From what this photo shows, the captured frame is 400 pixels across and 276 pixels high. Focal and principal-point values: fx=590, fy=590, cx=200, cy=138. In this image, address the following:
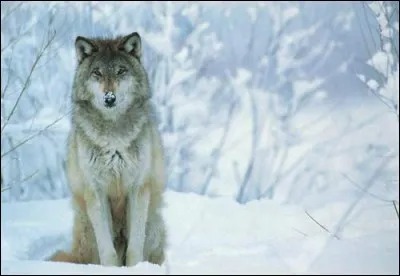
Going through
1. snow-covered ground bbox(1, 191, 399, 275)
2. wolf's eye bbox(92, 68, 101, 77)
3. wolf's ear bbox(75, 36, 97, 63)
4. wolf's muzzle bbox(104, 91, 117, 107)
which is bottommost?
snow-covered ground bbox(1, 191, 399, 275)

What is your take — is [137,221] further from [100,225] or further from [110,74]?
[110,74]

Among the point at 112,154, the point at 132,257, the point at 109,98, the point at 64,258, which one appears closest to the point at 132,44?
the point at 109,98

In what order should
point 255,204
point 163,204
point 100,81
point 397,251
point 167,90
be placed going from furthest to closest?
point 167,90 < point 255,204 < point 163,204 < point 100,81 < point 397,251

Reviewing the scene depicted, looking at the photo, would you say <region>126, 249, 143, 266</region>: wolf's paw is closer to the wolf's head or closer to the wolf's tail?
the wolf's tail

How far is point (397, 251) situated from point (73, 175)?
285 cm

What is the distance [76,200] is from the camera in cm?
541

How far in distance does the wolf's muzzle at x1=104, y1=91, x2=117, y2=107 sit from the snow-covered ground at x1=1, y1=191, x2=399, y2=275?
1.46 m

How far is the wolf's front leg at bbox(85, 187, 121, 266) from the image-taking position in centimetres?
516

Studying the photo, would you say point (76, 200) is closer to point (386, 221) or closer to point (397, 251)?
point (397, 251)

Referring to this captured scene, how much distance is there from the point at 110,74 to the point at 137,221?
132 cm

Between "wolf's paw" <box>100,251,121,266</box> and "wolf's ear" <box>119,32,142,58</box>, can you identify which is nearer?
"wolf's paw" <box>100,251,121,266</box>

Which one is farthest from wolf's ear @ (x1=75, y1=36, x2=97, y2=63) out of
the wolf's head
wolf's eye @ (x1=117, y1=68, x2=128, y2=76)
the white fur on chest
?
the white fur on chest

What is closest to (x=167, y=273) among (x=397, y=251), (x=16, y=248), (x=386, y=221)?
(x=397, y=251)

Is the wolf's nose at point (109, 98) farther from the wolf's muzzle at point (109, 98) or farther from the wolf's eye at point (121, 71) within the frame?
the wolf's eye at point (121, 71)
